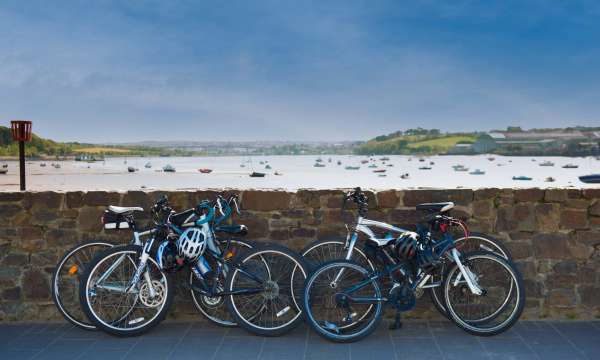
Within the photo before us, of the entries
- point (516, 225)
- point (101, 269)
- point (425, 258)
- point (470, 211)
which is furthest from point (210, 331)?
point (516, 225)

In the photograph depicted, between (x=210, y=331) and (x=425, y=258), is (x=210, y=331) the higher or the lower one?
the lower one

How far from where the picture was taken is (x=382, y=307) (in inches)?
186

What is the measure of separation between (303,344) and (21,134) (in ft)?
19.9

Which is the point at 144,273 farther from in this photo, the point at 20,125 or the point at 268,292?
the point at 20,125

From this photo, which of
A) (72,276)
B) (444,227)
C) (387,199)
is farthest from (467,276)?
(72,276)

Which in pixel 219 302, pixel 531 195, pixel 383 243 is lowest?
pixel 219 302

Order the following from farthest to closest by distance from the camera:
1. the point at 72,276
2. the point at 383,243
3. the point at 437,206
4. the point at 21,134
→ 1. the point at 21,134
2. the point at 72,276
3. the point at 437,206
4. the point at 383,243

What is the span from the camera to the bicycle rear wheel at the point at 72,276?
5.07 m

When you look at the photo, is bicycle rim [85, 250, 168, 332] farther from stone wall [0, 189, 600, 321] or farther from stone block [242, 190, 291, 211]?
stone block [242, 190, 291, 211]

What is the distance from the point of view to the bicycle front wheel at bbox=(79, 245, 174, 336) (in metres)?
4.83

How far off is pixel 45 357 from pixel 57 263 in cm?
109

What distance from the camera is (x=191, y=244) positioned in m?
4.73

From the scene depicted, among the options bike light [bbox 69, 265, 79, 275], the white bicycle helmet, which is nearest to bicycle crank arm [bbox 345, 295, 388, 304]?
the white bicycle helmet

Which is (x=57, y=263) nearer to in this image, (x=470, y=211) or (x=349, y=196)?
(x=349, y=196)
